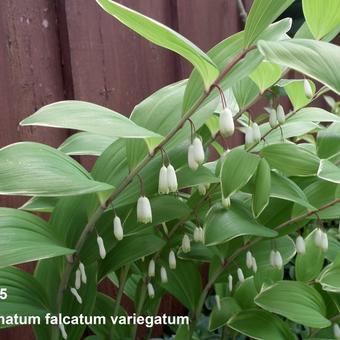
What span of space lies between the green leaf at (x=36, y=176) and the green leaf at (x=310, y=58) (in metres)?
0.26

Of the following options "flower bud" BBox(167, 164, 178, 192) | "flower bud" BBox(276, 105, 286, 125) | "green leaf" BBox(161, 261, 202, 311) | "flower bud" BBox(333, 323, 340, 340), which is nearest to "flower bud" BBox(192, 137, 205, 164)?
"flower bud" BBox(167, 164, 178, 192)

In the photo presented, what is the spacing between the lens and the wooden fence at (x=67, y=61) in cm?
117

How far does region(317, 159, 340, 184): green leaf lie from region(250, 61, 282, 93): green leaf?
17cm

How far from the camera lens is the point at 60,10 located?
4.14 feet

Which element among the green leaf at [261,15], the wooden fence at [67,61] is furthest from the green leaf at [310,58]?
the wooden fence at [67,61]

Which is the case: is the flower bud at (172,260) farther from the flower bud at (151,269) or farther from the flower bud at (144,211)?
the flower bud at (144,211)

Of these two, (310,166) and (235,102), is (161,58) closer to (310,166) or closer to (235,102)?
(235,102)

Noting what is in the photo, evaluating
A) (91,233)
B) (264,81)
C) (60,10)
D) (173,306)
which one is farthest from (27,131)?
(173,306)

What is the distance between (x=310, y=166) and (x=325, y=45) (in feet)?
1.02

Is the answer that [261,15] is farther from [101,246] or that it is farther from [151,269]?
[151,269]

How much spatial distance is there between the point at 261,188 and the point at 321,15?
0.28 metres

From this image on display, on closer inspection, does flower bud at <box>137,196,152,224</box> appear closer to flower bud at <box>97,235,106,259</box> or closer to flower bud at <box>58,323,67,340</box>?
flower bud at <box>97,235,106,259</box>

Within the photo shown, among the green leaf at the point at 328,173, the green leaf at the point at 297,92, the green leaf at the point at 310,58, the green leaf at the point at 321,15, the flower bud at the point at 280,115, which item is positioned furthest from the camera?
the green leaf at the point at 297,92

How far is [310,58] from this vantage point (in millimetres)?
500
